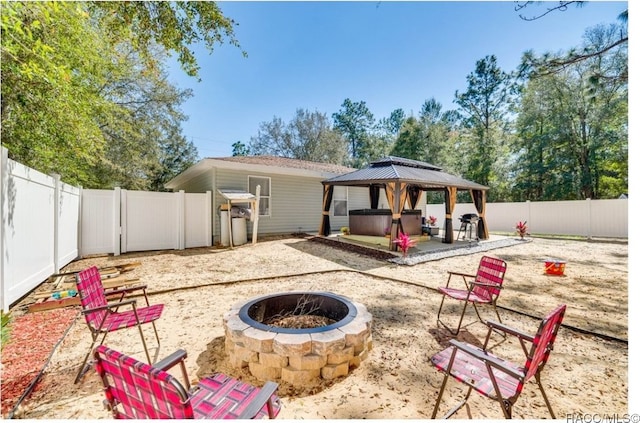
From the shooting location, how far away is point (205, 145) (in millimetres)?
25812

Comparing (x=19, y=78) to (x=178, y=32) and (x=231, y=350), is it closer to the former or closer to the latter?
(x=178, y=32)

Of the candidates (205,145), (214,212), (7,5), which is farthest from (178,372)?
(205,145)

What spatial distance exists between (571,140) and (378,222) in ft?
60.3

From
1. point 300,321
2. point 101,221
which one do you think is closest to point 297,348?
point 300,321

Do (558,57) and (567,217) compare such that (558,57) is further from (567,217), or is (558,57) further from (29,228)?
(29,228)

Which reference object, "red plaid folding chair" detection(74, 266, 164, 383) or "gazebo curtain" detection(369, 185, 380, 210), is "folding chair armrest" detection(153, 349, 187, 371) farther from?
"gazebo curtain" detection(369, 185, 380, 210)

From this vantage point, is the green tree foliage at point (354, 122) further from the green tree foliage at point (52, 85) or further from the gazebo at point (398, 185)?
the green tree foliage at point (52, 85)

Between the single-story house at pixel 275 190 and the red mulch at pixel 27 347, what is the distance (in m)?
6.08

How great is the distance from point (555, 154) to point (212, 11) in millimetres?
23960

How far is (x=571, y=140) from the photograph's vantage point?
58.4ft

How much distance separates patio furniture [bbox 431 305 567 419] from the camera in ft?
5.08

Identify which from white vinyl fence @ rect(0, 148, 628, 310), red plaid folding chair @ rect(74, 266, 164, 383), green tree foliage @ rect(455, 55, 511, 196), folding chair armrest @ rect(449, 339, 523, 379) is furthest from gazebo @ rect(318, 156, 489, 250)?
green tree foliage @ rect(455, 55, 511, 196)

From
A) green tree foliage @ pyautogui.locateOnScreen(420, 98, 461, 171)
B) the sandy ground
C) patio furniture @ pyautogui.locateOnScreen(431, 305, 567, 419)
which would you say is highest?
green tree foliage @ pyautogui.locateOnScreen(420, 98, 461, 171)

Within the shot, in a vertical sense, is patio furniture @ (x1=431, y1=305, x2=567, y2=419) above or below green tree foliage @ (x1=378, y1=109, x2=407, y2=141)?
below
